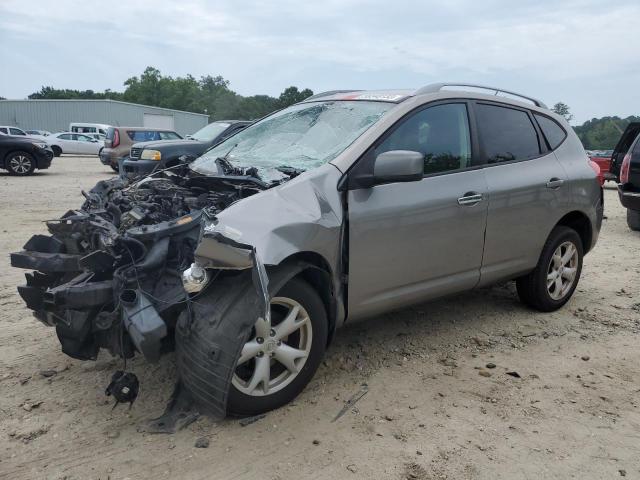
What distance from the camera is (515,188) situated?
409cm

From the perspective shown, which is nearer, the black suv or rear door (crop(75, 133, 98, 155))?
the black suv

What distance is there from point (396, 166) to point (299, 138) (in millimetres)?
956

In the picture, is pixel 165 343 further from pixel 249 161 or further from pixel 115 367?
pixel 249 161

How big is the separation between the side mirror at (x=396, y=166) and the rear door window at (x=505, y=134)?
110 cm

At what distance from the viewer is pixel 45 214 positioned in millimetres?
8969

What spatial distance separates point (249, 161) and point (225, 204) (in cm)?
73

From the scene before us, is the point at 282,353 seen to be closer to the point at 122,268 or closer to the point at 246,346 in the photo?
the point at 246,346

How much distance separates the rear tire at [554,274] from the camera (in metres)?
4.55

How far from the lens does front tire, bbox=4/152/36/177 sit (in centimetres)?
1507

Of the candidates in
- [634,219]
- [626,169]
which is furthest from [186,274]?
[634,219]

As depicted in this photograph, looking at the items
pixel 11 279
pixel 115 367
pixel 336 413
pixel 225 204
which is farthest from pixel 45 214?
pixel 336 413

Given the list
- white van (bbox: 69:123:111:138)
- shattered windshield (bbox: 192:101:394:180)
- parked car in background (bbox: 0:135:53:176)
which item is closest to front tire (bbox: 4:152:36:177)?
parked car in background (bbox: 0:135:53:176)

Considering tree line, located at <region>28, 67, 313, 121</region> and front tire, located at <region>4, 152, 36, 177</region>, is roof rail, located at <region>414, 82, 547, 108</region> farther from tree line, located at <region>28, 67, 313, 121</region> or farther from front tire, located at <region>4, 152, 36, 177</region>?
tree line, located at <region>28, 67, 313, 121</region>

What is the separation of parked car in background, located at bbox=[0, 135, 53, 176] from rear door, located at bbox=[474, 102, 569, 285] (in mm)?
14661
